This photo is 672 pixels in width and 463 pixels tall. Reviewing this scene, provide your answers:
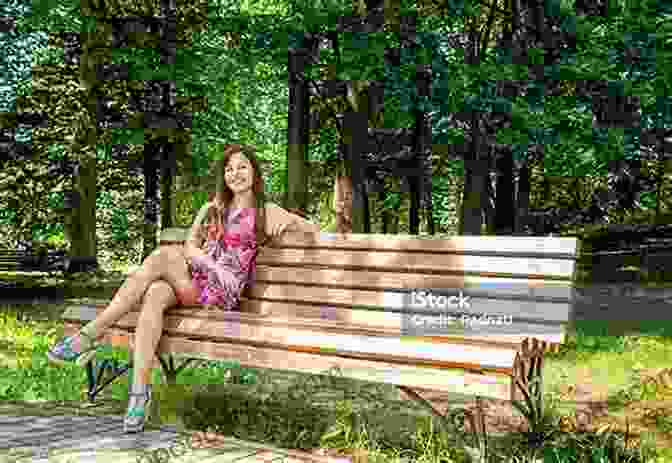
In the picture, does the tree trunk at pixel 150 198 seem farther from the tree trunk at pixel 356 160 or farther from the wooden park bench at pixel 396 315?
the wooden park bench at pixel 396 315

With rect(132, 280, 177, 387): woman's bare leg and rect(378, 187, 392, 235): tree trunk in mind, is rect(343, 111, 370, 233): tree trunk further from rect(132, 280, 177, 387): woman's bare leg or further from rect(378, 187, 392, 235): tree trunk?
rect(378, 187, 392, 235): tree trunk

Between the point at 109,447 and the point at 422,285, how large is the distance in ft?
6.14

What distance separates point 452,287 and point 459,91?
687cm

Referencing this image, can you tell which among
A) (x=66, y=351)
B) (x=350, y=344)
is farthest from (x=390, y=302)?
(x=66, y=351)

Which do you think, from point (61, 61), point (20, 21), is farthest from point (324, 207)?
point (20, 21)

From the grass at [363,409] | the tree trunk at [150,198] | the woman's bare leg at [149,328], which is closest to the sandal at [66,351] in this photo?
the woman's bare leg at [149,328]

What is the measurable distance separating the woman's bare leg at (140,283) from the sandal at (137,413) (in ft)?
1.82

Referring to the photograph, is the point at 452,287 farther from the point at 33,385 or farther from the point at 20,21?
the point at 20,21

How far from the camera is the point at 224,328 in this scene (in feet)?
14.5

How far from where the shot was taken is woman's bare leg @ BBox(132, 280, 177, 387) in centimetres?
442

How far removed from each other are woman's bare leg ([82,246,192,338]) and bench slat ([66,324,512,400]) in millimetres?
166

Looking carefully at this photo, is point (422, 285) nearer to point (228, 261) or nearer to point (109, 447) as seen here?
point (228, 261)

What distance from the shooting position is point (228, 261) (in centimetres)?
507

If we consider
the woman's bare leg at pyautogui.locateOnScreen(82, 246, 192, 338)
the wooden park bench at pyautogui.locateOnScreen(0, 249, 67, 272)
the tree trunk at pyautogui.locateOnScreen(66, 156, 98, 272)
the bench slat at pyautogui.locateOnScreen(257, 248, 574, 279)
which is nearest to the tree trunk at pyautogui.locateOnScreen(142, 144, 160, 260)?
the tree trunk at pyautogui.locateOnScreen(66, 156, 98, 272)
